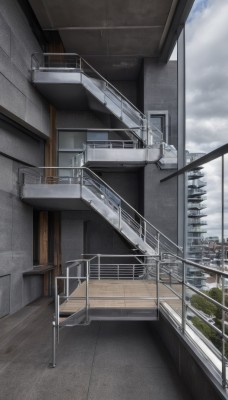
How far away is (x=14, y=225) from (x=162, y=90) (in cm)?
680

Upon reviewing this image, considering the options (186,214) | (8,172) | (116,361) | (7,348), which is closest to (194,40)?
(186,214)

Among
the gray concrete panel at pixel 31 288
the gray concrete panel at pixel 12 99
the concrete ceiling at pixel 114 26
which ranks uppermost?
the concrete ceiling at pixel 114 26

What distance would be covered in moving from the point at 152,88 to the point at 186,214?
16.0ft

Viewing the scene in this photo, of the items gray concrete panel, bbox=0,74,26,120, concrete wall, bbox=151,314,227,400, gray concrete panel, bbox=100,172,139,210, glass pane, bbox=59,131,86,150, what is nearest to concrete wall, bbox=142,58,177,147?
gray concrete panel, bbox=100,172,139,210

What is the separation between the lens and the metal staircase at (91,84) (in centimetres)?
949

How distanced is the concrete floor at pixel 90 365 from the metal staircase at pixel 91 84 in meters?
5.85

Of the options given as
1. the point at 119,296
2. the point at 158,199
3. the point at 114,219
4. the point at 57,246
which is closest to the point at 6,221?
the point at 114,219

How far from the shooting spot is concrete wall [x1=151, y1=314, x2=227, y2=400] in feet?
10.4

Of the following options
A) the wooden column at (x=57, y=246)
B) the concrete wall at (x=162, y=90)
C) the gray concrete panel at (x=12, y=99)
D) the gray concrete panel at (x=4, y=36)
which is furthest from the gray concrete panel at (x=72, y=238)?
the gray concrete panel at (x=4, y=36)

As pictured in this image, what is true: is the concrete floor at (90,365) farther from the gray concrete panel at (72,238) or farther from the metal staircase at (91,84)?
the metal staircase at (91,84)

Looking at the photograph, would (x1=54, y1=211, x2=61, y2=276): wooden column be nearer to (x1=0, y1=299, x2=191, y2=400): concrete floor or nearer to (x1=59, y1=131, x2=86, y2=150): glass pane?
(x1=59, y1=131, x2=86, y2=150): glass pane

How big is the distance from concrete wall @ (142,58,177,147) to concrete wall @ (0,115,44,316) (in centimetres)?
443

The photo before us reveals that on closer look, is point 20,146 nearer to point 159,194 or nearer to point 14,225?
point 14,225

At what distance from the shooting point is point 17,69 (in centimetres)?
857
